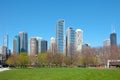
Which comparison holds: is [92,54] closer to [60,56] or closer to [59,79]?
[60,56]

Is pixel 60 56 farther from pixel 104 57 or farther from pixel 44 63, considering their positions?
pixel 104 57

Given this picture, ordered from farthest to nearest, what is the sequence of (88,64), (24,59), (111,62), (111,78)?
(24,59)
(88,64)
(111,62)
(111,78)

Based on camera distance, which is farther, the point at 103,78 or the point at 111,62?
the point at 111,62

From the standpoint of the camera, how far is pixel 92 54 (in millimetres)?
138125

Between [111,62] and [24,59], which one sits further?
[24,59]

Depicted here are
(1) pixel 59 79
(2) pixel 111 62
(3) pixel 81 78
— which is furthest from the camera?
(2) pixel 111 62

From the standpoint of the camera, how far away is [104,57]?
134875 millimetres

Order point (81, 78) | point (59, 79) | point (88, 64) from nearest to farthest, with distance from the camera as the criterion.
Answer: point (81, 78), point (59, 79), point (88, 64)

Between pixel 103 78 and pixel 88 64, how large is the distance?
10969cm

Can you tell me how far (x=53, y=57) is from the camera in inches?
5305

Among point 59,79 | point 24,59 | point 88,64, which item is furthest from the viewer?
point 24,59

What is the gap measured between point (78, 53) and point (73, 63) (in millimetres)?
9926

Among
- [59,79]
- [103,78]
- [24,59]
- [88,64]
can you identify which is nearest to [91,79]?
[103,78]

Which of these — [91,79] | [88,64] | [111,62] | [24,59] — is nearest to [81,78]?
[91,79]
